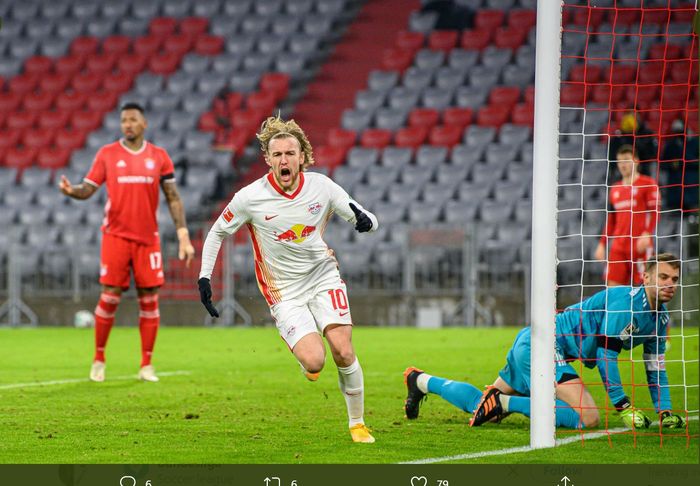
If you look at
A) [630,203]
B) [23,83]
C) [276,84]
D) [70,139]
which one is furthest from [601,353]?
[23,83]

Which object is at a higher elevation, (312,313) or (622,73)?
(622,73)

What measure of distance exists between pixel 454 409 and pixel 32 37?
73.7ft

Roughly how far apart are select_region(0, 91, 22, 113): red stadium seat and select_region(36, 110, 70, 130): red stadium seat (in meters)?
0.92

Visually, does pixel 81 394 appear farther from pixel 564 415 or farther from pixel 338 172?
pixel 338 172

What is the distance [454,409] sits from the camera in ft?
26.2

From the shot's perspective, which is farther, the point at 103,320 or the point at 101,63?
the point at 101,63

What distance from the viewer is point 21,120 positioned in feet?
84.6

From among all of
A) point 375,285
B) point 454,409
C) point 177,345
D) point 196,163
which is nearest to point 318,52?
point 196,163

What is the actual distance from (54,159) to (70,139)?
2.34ft

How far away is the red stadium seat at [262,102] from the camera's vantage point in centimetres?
2397

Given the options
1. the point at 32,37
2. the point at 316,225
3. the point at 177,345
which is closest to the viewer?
the point at 316,225

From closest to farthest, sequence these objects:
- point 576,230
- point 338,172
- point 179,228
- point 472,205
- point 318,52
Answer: point 179,228 < point 576,230 < point 472,205 < point 338,172 < point 318,52

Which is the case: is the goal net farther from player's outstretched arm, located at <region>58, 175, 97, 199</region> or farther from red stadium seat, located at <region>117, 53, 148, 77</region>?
red stadium seat, located at <region>117, 53, 148, 77</region>

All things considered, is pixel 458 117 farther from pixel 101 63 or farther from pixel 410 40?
pixel 101 63
